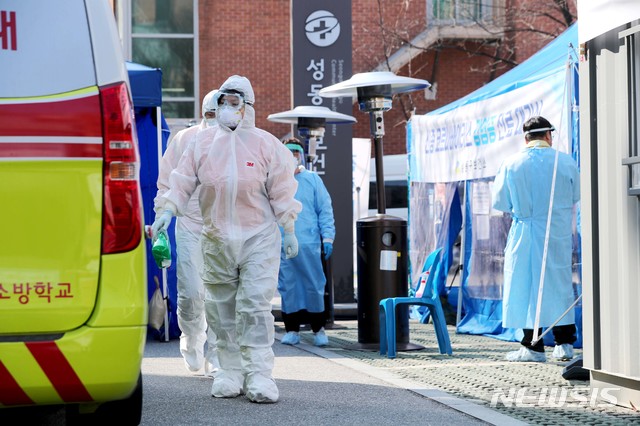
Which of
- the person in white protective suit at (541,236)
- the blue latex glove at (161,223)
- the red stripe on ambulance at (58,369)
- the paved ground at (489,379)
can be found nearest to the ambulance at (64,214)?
the red stripe on ambulance at (58,369)

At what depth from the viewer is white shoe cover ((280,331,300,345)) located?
11055 millimetres

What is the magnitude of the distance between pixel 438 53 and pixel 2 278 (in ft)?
77.1

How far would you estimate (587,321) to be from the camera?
22.6ft

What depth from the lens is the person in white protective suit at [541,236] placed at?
9.48m

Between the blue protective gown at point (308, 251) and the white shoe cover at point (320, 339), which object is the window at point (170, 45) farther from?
the white shoe cover at point (320, 339)

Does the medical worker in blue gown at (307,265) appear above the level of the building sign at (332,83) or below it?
below

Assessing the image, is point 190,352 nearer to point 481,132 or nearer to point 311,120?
point 481,132

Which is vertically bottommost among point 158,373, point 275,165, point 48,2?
point 158,373

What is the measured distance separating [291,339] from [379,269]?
1189 millimetres

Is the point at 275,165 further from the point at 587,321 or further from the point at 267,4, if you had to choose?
the point at 267,4

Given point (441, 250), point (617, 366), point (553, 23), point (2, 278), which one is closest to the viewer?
point (2, 278)

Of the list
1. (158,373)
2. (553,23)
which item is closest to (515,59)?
(553,23)

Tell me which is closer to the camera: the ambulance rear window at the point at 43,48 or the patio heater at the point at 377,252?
the ambulance rear window at the point at 43,48

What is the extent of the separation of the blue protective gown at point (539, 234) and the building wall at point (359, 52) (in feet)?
53.3
